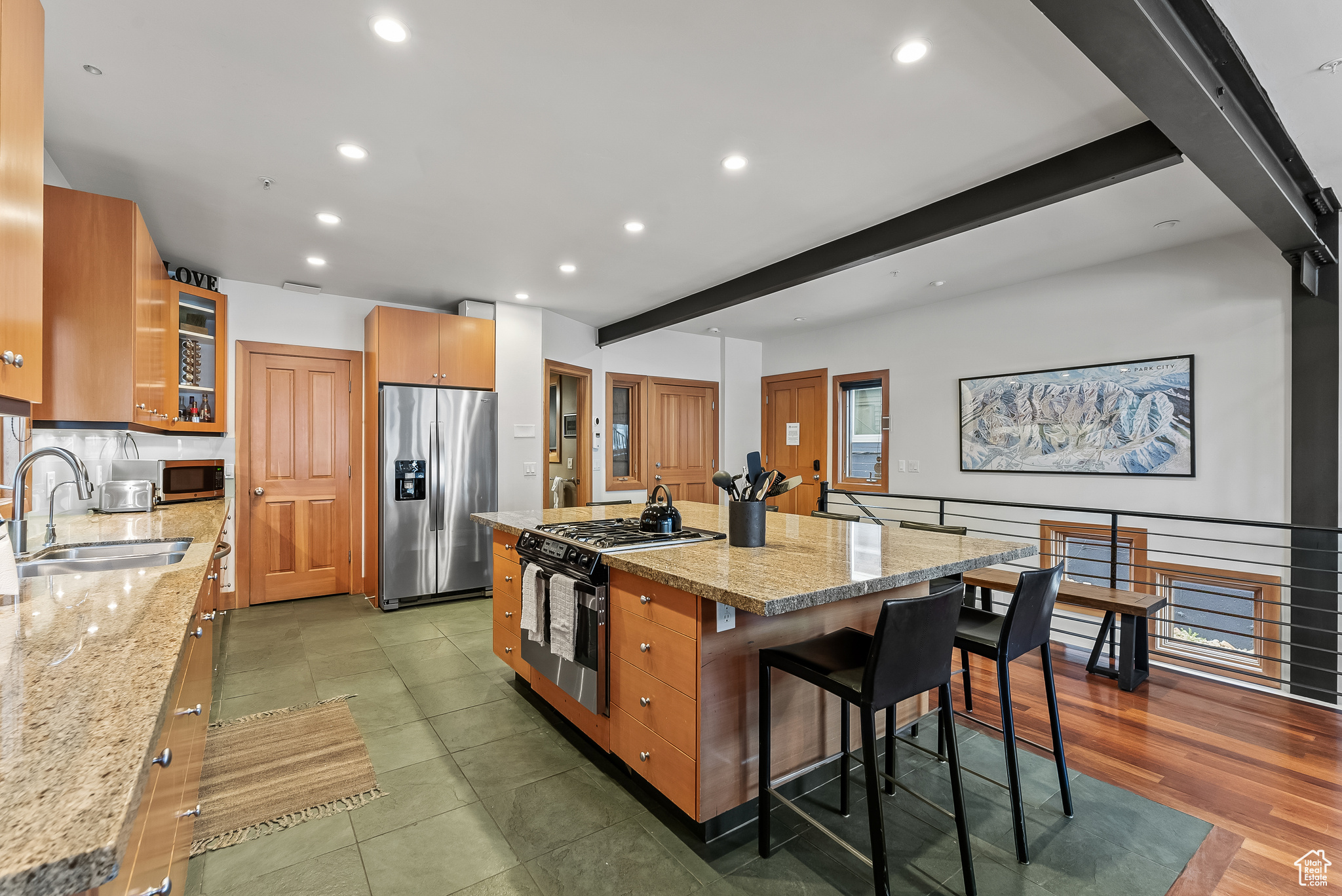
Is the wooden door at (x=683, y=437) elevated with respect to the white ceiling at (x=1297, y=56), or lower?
lower

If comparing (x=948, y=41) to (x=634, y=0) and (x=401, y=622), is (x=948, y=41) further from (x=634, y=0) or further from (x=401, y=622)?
(x=401, y=622)

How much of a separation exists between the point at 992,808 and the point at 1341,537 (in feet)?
9.10

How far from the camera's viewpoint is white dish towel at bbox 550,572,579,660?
2305 millimetres

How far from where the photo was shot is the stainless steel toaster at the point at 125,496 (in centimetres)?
323

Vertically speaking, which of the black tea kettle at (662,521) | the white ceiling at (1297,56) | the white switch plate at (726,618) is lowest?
the white switch plate at (726,618)

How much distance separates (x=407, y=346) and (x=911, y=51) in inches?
159

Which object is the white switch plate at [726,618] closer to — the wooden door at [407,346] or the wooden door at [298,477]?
the wooden door at [407,346]

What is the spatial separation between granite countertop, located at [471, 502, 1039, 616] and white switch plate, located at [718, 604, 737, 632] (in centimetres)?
12

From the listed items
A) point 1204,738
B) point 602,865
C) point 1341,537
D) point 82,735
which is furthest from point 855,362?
point 82,735

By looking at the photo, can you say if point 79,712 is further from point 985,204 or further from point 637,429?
point 637,429

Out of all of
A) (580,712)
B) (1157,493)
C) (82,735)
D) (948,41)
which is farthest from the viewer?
(1157,493)

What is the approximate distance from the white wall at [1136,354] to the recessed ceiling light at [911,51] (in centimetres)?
308

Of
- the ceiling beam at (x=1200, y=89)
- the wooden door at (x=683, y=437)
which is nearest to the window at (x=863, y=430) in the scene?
the wooden door at (x=683, y=437)

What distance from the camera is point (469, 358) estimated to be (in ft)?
16.3
